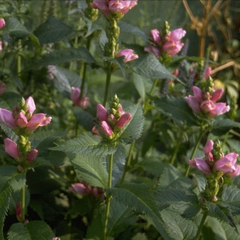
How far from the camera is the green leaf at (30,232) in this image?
2.96 feet

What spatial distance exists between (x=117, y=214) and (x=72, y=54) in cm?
39

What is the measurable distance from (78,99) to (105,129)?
1.51 ft

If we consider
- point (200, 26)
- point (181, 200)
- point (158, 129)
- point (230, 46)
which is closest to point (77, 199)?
point (158, 129)

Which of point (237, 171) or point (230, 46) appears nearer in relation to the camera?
point (237, 171)

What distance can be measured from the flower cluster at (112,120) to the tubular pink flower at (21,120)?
0.14 metres

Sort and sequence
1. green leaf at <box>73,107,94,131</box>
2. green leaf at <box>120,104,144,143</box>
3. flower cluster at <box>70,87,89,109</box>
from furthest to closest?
flower cluster at <box>70,87,89,109</box> → green leaf at <box>73,107,94,131</box> → green leaf at <box>120,104,144,143</box>

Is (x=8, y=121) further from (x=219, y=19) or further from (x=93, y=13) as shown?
(x=219, y=19)

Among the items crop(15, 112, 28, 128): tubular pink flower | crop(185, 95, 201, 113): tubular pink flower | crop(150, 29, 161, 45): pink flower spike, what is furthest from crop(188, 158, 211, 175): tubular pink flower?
crop(150, 29, 161, 45): pink flower spike

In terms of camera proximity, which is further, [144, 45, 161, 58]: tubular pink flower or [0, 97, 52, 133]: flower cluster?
[144, 45, 161, 58]: tubular pink flower

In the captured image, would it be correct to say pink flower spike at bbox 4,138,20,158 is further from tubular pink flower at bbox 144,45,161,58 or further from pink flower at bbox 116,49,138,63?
tubular pink flower at bbox 144,45,161,58

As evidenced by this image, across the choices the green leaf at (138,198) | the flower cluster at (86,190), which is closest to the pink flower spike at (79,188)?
the flower cluster at (86,190)

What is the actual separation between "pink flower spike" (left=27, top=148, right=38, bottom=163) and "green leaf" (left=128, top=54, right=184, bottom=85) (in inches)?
13.7

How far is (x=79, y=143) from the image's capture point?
85 centimetres

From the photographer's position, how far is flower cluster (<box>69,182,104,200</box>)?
3.79ft
